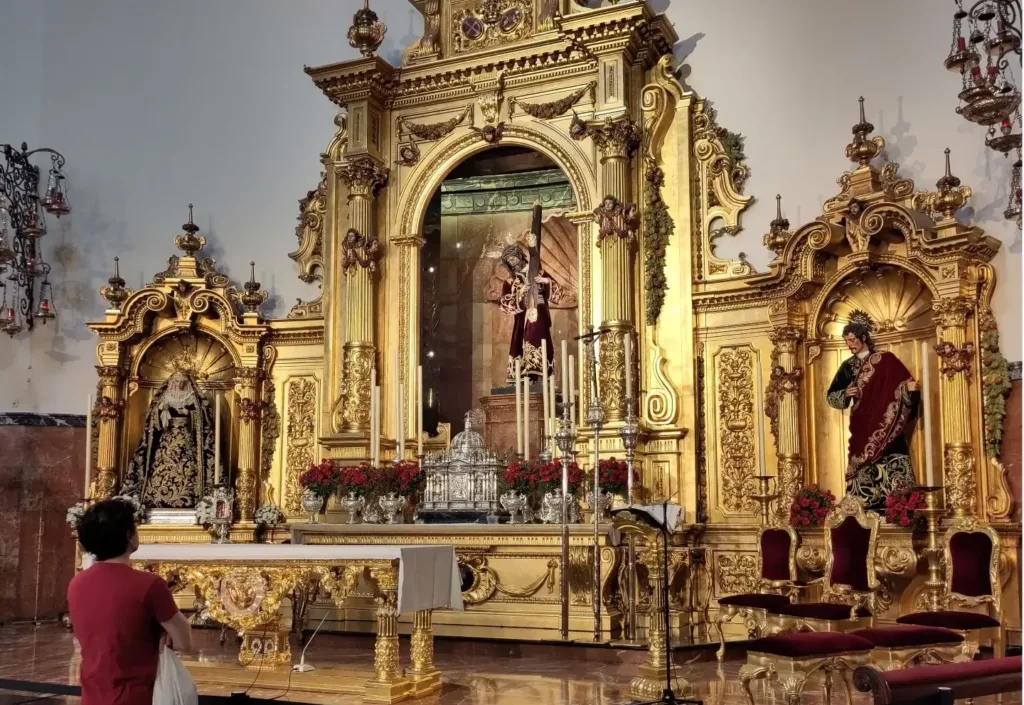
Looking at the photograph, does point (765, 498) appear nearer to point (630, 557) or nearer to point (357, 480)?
point (630, 557)

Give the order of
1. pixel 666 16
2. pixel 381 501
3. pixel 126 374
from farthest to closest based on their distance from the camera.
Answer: pixel 126 374
pixel 666 16
pixel 381 501

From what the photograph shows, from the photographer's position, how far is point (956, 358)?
26.8 feet

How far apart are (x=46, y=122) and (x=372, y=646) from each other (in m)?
7.20

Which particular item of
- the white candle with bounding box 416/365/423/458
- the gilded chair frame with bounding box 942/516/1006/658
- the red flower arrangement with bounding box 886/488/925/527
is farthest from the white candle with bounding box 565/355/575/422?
the gilded chair frame with bounding box 942/516/1006/658

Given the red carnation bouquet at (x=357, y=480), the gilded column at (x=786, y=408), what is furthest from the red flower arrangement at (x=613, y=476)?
the red carnation bouquet at (x=357, y=480)

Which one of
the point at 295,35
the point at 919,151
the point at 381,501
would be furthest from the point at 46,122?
the point at 919,151

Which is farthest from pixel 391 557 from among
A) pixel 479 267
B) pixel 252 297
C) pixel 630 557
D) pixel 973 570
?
pixel 252 297

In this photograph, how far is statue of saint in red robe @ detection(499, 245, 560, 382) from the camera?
10.3 m

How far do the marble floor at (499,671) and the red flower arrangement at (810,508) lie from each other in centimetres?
121

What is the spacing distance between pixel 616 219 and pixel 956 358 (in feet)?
9.85

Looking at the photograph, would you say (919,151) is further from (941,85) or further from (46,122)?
(46,122)

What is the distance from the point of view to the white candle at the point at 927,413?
809cm

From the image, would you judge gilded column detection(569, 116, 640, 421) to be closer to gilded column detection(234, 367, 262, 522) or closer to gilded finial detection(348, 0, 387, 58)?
gilded finial detection(348, 0, 387, 58)

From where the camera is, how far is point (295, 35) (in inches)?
472
